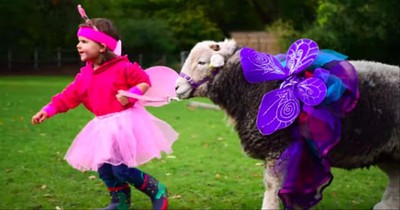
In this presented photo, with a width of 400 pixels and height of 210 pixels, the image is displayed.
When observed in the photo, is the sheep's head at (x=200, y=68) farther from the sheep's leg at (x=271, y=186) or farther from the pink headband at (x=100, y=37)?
Answer: the sheep's leg at (x=271, y=186)

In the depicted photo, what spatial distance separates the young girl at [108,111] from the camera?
367 cm

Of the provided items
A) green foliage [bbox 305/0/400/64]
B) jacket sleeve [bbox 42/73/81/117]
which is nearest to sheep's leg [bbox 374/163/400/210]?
jacket sleeve [bbox 42/73/81/117]

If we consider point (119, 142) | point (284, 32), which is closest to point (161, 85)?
point (119, 142)

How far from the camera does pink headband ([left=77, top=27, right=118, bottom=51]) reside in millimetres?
3572

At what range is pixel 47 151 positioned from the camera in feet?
20.1

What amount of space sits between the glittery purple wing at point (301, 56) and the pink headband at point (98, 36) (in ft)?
3.64

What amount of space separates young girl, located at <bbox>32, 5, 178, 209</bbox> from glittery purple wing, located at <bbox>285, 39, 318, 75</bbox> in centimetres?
92

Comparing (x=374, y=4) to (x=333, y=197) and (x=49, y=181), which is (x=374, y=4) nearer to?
(x=333, y=197)

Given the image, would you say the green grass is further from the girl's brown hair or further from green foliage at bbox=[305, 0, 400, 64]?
green foliage at bbox=[305, 0, 400, 64]

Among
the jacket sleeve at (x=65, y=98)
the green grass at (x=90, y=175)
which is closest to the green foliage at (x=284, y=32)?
the green grass at (x=90, y=175)

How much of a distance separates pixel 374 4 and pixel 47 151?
620 cm

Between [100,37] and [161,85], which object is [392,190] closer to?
[161,85]

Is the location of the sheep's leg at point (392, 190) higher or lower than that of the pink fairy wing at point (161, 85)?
lower

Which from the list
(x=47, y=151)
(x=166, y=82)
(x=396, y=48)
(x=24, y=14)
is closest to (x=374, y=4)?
(x=396, y=48)
